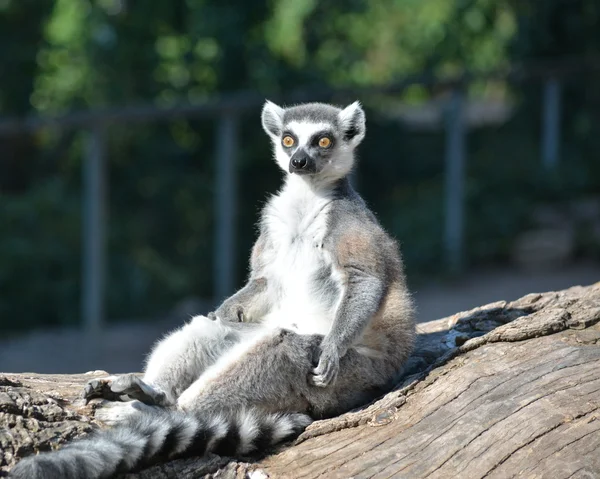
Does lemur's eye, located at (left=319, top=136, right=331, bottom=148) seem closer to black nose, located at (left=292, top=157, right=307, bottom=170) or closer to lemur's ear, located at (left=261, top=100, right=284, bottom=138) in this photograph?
black nose, located at (left=292, top=157, right=307, bottom=170)

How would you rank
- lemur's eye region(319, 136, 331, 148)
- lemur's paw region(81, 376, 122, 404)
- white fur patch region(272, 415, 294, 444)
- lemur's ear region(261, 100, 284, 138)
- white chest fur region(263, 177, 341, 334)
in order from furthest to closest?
lemur's ear region(261, 100, 284, 138), lemur's eye region(319, 136, 331, 148), white chest fur region(263, 177, 341, 334), lemur's paw region(81, 376, 122, 404), white fur patch region(272, 415, 294, 444)

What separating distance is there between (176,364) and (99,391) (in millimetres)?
353

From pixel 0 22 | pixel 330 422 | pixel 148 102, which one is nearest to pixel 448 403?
pixel 330 422

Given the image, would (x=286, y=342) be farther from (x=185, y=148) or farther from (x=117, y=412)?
(x=185, y=148)

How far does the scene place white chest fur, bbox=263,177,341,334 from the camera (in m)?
4.19

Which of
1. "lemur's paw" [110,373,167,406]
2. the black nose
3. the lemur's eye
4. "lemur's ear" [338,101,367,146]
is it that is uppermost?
"lemur's ear" [338,101,367,146]

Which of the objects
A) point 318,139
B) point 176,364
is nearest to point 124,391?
point 176,364

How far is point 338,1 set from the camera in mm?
13742

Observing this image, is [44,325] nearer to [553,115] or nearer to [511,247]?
[511,247]

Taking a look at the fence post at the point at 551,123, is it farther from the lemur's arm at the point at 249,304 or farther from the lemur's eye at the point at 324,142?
the lemur's arm at the point at 249,304

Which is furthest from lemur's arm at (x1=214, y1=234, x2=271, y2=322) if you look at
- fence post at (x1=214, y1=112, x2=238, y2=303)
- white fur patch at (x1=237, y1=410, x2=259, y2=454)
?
fence post at (x1=214, y1=112, x2=238, y2=303)

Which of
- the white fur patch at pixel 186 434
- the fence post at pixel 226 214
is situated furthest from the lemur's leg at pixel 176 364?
the fence post at pixel 226 214

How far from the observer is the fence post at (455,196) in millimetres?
11641

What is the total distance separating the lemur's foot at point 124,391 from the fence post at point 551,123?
10371mm
